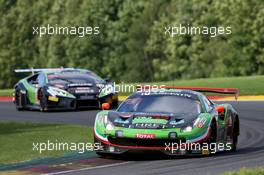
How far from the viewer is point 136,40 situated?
82.0 metres

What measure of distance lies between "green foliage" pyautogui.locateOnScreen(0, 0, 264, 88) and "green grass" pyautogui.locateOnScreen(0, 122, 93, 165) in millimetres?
44847

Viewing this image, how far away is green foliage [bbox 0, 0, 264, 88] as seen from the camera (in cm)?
6425

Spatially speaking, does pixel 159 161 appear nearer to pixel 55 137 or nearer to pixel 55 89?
pixel 55 137

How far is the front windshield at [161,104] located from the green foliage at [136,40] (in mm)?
49153

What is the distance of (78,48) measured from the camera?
78188mm

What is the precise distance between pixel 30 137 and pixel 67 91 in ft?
21.2

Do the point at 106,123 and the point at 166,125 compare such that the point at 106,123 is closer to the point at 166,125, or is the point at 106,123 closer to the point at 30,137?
the point at 166,125

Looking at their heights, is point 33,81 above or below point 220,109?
above

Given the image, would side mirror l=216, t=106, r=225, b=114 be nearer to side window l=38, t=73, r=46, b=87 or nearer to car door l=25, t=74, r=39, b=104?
side window l=38, t=73, r=46, b=87

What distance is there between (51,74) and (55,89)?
97 cm

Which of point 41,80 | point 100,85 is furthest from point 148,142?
point 41,80

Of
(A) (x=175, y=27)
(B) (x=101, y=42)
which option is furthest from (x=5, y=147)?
(B) (x=101, y=42)

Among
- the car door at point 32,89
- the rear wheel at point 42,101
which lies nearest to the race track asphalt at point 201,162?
the rear wheel at point 42,101

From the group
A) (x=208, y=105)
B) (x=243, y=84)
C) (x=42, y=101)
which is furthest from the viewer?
(x=243, y=84)
